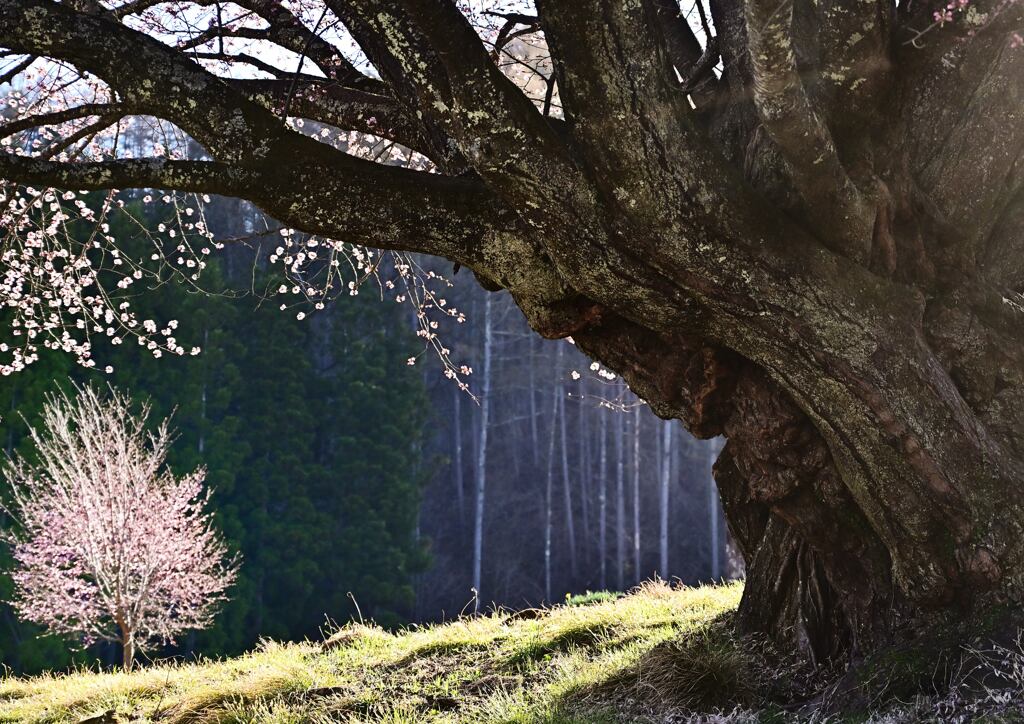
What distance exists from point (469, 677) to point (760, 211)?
3093 millimetres

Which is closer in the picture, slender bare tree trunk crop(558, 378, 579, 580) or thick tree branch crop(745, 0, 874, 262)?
thick tree branch crop(745, 0, 874, 262)

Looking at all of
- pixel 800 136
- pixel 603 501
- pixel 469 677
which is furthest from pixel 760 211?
pixel 603 501

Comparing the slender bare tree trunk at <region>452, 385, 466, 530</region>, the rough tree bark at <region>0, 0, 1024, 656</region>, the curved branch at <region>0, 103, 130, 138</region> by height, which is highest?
the curved branch at <region>0, 103, 130, 138</region>

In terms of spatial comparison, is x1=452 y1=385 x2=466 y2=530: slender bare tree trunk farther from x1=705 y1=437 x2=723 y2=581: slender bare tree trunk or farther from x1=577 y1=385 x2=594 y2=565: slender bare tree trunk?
x1=705 y1=437 x2=723 y2=581: slender bare tree trunk

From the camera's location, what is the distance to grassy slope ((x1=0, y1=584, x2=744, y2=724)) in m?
4.22

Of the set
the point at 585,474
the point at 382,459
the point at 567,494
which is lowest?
the point at 567,494

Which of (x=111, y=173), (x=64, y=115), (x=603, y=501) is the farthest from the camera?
(x=603, y=501)

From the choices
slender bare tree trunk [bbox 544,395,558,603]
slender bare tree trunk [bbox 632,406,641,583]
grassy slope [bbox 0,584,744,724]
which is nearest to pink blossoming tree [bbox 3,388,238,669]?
grassy slope [bbox 0,584,744,724]

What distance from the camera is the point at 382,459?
22047mm

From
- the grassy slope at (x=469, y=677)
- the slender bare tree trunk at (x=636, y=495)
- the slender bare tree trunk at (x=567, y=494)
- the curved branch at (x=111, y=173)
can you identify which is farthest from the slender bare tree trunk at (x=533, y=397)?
the curved branch at (x=111, y=173)

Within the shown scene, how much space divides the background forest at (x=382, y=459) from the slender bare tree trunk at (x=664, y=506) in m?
0.06

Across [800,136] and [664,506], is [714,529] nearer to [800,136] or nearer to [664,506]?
[664,506]

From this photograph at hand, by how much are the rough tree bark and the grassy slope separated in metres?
0.86

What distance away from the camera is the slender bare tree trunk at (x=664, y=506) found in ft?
84.2
